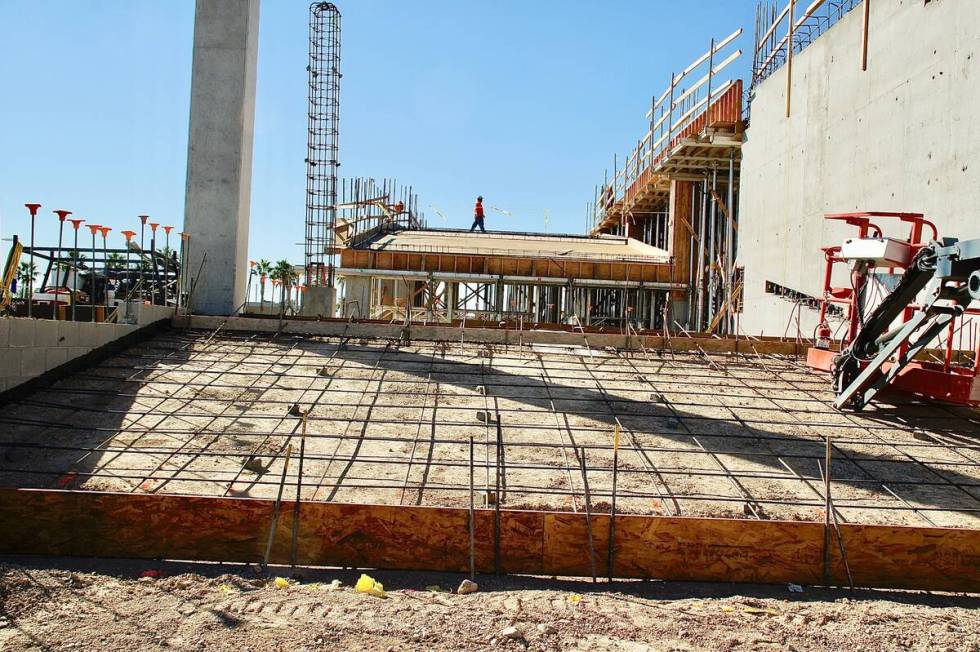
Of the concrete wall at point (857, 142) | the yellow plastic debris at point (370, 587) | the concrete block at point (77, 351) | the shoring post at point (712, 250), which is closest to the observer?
the yellow plastic debris at point (370, 587)

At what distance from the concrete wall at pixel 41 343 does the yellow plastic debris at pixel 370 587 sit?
4.91 meters

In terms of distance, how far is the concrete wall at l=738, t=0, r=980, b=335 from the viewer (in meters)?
10.1

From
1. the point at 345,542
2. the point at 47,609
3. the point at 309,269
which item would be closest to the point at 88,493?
the point at 47,609

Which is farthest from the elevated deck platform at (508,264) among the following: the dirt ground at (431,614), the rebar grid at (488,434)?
the dirt ground at (431,614)

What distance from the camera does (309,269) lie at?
17797 millimetres

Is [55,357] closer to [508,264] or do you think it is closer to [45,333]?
[45,333]

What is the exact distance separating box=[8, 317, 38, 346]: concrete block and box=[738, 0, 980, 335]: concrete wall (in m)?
11.4

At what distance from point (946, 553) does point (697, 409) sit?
3.32 metres

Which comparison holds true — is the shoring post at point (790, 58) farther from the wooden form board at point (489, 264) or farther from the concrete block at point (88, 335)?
the concrete block at point (88, 335)

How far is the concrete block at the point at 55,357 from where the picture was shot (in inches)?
328

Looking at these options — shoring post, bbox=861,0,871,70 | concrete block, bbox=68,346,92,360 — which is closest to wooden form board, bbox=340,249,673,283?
shoring post, bbox=861,0,871,70

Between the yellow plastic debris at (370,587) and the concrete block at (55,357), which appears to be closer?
the yellow plastic debris at (370,587)

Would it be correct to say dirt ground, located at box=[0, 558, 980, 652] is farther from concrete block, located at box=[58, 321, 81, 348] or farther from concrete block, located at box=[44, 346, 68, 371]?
concrete block, located at box=[58, 321, 81, 348]

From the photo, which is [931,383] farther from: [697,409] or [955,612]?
[955,612]
